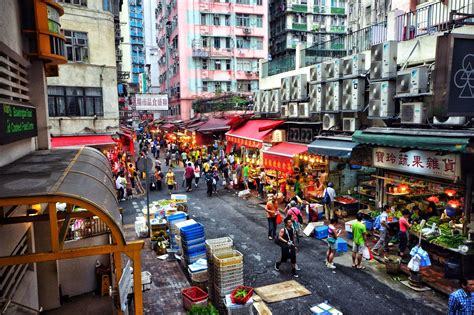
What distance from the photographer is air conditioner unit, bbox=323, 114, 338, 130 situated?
16438 millimetres

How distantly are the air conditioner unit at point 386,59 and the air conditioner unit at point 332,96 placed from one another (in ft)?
8.37

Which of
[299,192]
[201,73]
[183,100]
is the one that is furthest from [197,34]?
[299,192]

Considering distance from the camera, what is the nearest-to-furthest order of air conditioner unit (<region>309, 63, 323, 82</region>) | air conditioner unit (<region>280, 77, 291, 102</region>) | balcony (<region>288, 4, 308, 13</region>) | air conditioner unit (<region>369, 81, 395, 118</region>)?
air conditioner unit (<region>369, 81, 395, 118</region>) → air conditioner unit (<region>309, 63, 323, 82</region>) → air conditioner unit (<region>280, 77, 291, 102</region>) → balcony (<region>288, 4, 308, 13</region>)

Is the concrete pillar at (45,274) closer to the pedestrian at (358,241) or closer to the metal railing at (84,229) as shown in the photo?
the metal railing at (84,229)

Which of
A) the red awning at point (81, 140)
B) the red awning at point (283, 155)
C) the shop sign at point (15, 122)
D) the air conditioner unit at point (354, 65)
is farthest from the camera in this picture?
the red awning at point (81, 140)

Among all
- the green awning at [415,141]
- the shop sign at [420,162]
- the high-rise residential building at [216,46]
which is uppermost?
the high-rise residential building at [216,46]

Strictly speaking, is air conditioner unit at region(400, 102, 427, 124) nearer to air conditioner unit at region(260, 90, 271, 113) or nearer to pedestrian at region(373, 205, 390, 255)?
pedestrian at region(373, 205, 390, 255)

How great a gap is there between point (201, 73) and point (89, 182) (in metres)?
43.6

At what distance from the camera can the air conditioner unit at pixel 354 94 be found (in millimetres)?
14617

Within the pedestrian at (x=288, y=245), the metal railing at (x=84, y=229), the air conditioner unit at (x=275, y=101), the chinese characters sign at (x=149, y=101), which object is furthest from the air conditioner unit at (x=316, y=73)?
the metal railing at (x=84, y=229)

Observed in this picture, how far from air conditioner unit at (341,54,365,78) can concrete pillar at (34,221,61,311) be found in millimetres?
12486

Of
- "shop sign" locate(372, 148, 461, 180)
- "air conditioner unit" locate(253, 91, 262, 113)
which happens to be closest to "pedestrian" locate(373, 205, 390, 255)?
"shop sign" locate(372, 148, 461, 180)

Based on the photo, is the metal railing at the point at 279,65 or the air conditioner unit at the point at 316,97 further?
the metal railing at the point at 279,65

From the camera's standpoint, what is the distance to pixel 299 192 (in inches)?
749
